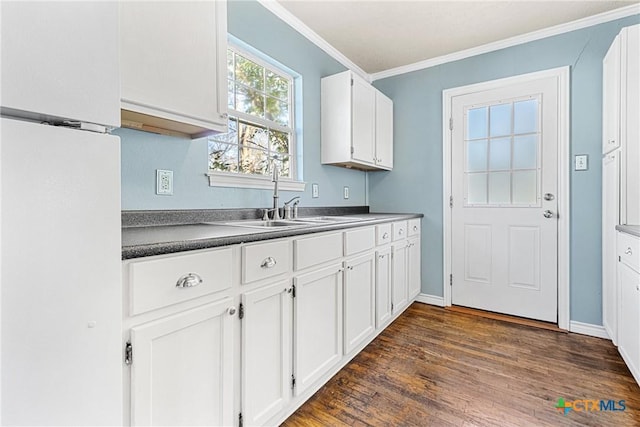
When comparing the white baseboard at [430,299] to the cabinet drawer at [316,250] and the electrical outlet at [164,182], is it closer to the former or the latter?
the cabinet drawer at [316,250]

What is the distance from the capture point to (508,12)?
7.58 feet

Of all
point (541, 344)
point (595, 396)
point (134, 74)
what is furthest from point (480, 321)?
point (134, 74)

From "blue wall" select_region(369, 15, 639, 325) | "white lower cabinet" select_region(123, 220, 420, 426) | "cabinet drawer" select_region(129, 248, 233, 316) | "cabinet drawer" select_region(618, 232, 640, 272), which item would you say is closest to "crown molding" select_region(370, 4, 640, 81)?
"blue wall" select_region(369, 15, 639, 325)

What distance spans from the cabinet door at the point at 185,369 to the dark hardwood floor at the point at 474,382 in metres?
0.54

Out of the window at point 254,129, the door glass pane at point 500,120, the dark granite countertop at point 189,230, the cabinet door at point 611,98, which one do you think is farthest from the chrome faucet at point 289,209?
the cabinet door at point 611,98

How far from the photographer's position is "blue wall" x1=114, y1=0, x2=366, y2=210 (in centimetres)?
145

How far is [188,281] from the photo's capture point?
98cm

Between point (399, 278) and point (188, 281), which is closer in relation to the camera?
point (188, 281)

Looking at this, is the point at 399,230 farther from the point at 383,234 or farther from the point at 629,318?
the point at 629,318

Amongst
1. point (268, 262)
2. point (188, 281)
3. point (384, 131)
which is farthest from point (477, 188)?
point (188, 281)

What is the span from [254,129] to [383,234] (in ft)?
3.93

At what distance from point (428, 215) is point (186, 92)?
99.1 inches

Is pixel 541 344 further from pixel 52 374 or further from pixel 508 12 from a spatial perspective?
pixel 52 374

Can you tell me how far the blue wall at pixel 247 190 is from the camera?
145 centimetres
